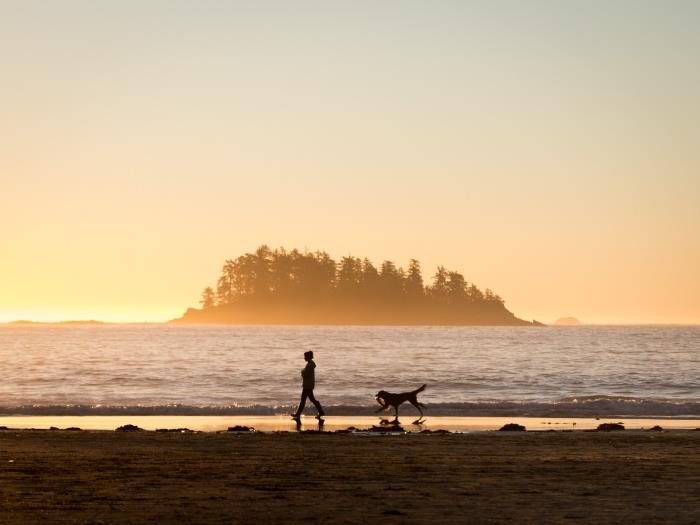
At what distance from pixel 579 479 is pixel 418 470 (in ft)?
8.33

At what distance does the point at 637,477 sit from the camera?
47.0 ft

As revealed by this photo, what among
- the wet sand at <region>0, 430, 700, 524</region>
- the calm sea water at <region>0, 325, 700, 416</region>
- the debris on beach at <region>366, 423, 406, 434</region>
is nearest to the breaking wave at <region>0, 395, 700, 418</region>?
the calm sea water at <region>0, 325, 700, 416</region>

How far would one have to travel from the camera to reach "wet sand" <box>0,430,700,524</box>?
11.3 meters

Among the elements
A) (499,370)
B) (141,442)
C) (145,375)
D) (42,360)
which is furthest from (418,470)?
(42,360)

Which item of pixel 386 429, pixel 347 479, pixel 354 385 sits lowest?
pixel 354 385

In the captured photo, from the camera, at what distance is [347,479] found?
46.5ft

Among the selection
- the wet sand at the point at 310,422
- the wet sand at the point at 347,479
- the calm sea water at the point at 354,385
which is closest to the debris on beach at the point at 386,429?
the wet sand at the point at 310,422

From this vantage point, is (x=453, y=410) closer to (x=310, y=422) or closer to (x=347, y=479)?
(x=310, y=422)

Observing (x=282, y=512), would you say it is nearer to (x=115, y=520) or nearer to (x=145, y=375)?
(x=115, y=520)

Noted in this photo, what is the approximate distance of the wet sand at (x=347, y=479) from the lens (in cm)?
1130

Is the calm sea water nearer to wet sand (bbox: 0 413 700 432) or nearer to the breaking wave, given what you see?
the breaking wave

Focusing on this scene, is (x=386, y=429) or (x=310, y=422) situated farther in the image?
(x=310, y=422)

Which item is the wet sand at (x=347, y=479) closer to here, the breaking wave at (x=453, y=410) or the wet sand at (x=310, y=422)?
the wet sand at (x=310, y=422)

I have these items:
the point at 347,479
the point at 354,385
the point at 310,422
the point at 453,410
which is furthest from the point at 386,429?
the point at 354,385
